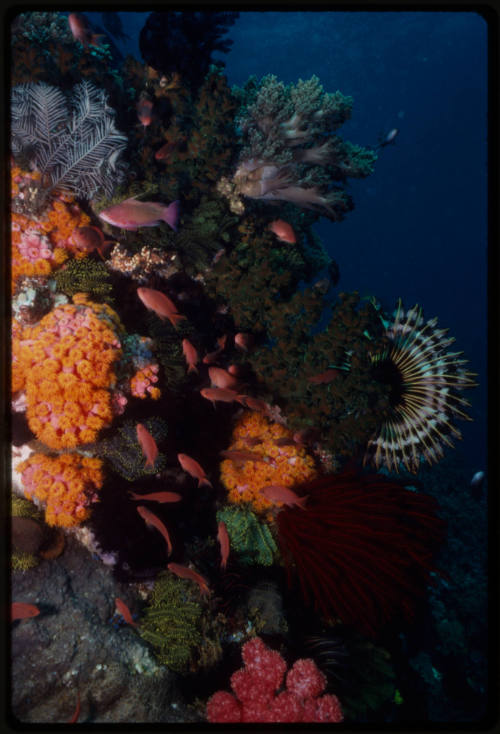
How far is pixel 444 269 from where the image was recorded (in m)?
86.4

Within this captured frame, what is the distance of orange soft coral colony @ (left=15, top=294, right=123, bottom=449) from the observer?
3.37 metres

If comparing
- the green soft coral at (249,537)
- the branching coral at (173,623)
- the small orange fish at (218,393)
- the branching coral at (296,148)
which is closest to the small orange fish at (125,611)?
the branching coral at (173,623)

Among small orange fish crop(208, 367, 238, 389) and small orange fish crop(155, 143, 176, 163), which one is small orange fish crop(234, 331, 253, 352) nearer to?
small orange fish crop(208, 367, 238, 389)

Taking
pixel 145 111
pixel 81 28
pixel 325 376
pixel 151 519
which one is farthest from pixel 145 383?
pixel 81 28

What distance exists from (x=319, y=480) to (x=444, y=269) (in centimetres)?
9682

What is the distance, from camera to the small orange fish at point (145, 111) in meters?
4.50

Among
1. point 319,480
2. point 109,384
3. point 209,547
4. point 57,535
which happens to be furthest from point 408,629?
point 109,384

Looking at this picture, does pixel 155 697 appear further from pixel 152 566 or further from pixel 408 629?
pixel 408 629

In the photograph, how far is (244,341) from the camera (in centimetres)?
470

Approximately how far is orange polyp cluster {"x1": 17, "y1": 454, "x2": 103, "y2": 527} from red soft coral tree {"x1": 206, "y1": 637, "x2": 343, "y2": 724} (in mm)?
1938

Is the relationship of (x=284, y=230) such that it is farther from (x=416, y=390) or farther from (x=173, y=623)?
(x=173, y=623)

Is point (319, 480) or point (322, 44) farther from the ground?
point (322, 44)

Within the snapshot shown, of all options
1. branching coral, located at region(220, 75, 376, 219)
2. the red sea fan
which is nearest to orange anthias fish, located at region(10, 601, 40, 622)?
the red sea fan

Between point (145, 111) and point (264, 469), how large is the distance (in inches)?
183
